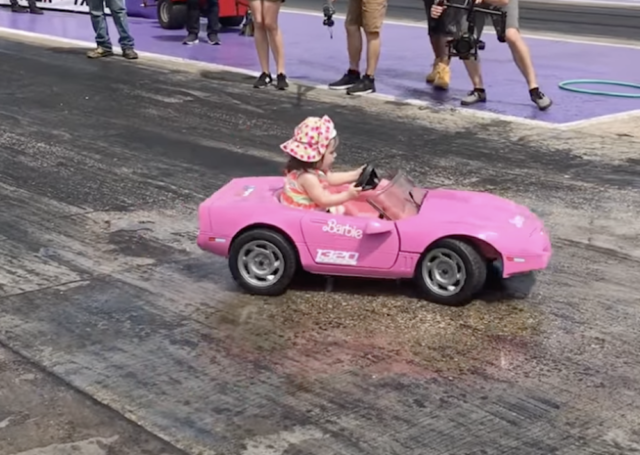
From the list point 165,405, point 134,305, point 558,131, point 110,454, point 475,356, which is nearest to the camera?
point 110,454

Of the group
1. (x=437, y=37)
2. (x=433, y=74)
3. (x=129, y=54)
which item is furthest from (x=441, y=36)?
(x=129, y=54)

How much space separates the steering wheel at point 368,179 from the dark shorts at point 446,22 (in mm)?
4962

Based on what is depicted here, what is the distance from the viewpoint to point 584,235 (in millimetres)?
5797

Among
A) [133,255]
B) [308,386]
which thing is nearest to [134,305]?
[133,255]

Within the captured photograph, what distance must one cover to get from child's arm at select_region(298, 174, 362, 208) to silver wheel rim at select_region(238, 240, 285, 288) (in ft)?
1.07

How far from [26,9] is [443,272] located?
1466 centimetres

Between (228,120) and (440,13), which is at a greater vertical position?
(440,13)

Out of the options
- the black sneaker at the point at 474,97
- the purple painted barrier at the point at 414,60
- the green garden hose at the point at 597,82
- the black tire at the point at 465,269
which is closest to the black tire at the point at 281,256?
the black tire at the point at 465,269

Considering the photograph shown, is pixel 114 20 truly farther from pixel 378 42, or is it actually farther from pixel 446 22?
pixel 446 22

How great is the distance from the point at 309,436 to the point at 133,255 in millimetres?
2236

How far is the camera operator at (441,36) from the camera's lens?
9594 mm

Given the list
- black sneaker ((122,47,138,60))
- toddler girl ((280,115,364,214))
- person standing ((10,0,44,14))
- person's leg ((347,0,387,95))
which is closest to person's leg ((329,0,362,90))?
person's leg ((347,0,387,95))

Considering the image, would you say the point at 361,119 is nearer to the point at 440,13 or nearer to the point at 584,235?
the point at 440,13

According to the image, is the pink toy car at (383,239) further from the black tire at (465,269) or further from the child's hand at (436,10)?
the child's hand at (436,10)
